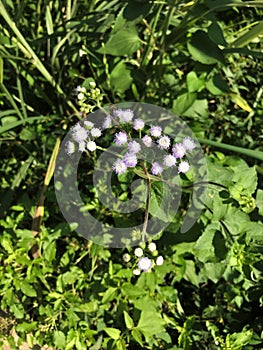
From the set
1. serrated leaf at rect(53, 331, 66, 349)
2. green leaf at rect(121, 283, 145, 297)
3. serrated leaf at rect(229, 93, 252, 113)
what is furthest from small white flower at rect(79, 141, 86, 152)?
serrated leaf at rect(229, 93, 252, 113)

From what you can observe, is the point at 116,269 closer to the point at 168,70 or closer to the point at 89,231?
the point at 89,231

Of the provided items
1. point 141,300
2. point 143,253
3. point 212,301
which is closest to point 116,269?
point 141,300

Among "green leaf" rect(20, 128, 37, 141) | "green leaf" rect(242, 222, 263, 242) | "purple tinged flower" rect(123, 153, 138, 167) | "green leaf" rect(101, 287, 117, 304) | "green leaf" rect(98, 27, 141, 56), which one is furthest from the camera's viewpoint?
"green leaf" rect(20, 128, 37, 141)

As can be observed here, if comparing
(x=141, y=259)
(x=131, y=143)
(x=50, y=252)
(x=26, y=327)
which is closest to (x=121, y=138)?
(x=131, y=143)

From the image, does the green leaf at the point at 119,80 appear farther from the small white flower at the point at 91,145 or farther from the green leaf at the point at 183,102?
the small white flower at the point at 91,145

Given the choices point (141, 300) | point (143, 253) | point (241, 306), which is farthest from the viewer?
point (241, 306)

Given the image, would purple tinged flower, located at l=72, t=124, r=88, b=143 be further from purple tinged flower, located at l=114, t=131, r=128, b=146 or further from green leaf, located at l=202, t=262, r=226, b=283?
green leaf, located at l=202, t=262, r=226, b=283

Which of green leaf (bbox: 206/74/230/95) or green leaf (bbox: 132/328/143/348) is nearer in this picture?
green leaf (bbox: 132/328/143/348)

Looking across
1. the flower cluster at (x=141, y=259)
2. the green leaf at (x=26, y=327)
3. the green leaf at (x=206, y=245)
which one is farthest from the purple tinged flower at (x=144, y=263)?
the green leaf at (x=26, y=327)
